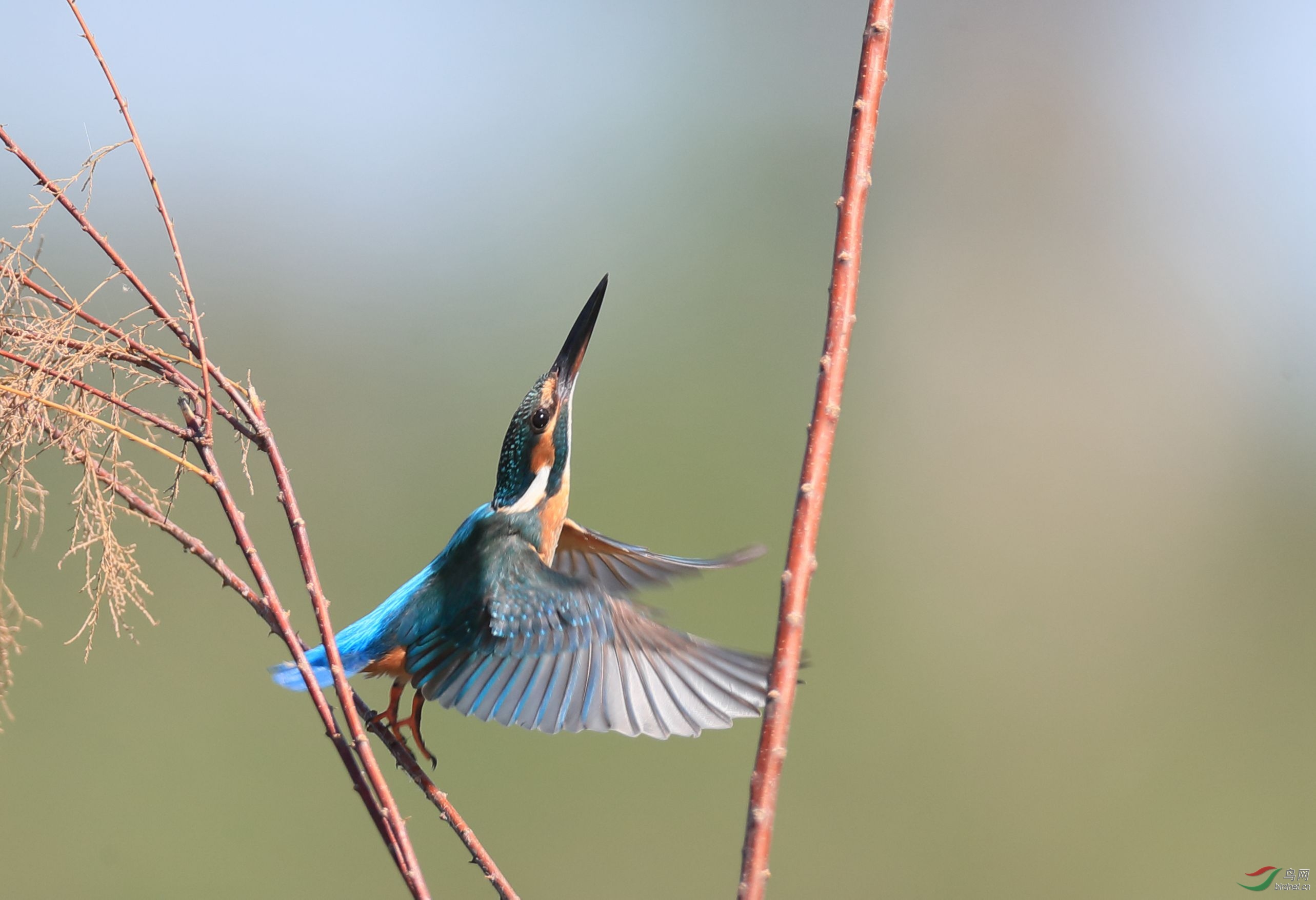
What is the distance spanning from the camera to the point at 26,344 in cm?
83

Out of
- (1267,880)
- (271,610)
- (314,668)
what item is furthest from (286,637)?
(1267,880)

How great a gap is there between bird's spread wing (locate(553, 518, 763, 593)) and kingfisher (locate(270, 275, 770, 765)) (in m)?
0.19

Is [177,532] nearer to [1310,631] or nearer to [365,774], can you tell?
[365,774]

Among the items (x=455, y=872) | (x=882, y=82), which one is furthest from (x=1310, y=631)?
(x=882, y=82)

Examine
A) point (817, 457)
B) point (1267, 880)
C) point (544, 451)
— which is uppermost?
point (817, 457)

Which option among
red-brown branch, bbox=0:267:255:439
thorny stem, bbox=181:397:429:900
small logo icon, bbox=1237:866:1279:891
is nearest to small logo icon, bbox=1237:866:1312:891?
small logo icon, bbox=1237:866:1279:891

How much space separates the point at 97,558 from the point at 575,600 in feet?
1.96

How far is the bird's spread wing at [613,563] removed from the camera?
66.8 inches

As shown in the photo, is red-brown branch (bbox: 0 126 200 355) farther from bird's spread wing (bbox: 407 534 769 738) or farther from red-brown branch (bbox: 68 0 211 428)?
bird's spread wing (bbox: 407 534 769 738)

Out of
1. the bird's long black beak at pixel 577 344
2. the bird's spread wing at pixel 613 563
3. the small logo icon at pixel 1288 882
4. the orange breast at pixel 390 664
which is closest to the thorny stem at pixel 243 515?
the orange breast at pixel 390 664

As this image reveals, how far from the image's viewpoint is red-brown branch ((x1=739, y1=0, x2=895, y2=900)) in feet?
2.11

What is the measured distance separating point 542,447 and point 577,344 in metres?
0.18

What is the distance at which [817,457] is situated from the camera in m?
0.71

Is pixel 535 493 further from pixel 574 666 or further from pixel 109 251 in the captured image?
pixel 109 251
